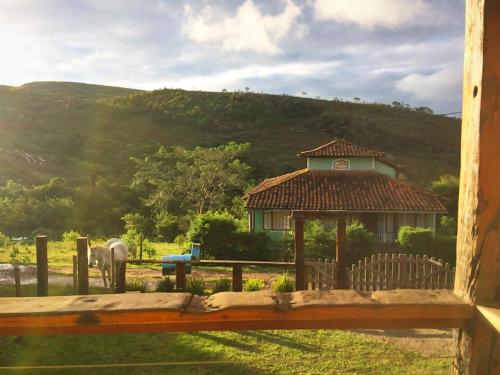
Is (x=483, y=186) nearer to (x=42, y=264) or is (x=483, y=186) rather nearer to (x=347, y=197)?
(x=42, y=264)

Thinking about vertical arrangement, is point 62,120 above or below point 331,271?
above

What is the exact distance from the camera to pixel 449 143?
67812 mm

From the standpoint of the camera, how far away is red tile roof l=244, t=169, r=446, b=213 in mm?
22156

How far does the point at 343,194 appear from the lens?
2350 cm

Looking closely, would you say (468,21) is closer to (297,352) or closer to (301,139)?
(297,352)

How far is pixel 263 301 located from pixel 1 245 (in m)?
23.7

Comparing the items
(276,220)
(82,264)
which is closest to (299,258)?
(82,264)

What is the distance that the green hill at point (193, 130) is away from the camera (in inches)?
1956

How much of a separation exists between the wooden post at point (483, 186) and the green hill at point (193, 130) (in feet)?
143

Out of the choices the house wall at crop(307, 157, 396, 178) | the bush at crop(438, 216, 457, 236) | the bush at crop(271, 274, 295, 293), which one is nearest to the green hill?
the house wall at crop(307, 157, 396, 178)

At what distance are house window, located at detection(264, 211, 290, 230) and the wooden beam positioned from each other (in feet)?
69.6

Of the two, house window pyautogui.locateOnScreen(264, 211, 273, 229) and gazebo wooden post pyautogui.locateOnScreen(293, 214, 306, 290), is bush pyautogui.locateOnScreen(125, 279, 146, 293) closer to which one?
gazebo wooden post pyautogui.locateOnScreen(293, 214, 306, 290)

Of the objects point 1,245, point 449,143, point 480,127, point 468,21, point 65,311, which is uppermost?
point 449,143

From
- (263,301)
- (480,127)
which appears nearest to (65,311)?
(263,301)
